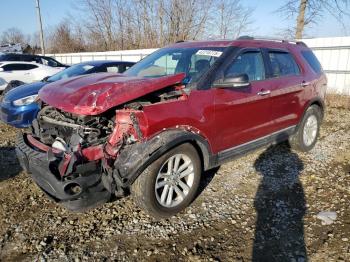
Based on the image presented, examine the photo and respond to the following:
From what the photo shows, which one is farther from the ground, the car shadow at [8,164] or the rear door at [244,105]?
the rear door at [244,105]

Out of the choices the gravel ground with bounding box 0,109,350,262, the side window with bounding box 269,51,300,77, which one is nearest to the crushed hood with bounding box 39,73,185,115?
the gravel ground with bounding box 0,109,350,262

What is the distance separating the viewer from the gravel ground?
286 centimetres

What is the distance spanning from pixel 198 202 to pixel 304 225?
3.90 feet

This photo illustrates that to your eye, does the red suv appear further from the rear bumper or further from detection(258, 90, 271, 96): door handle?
the rear bumper

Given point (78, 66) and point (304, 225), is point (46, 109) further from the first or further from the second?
point (78, 66)

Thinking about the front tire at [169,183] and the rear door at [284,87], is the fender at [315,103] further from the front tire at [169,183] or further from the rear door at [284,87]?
the front tire at [169,183]

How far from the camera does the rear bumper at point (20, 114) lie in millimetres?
5918

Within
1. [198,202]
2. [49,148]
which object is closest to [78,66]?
[49,148]

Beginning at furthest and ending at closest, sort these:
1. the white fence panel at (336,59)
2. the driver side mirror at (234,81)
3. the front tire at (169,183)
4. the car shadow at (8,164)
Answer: the white fence panel at (336,59)
the car shadow at (8,164)
the driver side mirror at (234,81)
the front tire at (169,183)

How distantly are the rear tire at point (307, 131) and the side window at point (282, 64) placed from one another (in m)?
0.87

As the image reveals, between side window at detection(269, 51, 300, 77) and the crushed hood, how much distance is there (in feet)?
5.81

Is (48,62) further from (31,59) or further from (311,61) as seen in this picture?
(311,61)

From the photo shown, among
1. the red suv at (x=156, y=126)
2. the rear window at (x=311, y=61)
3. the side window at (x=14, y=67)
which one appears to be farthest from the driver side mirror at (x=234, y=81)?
the side window at (x=14, y=67)

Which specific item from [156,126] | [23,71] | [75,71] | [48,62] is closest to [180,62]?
[156,126]
